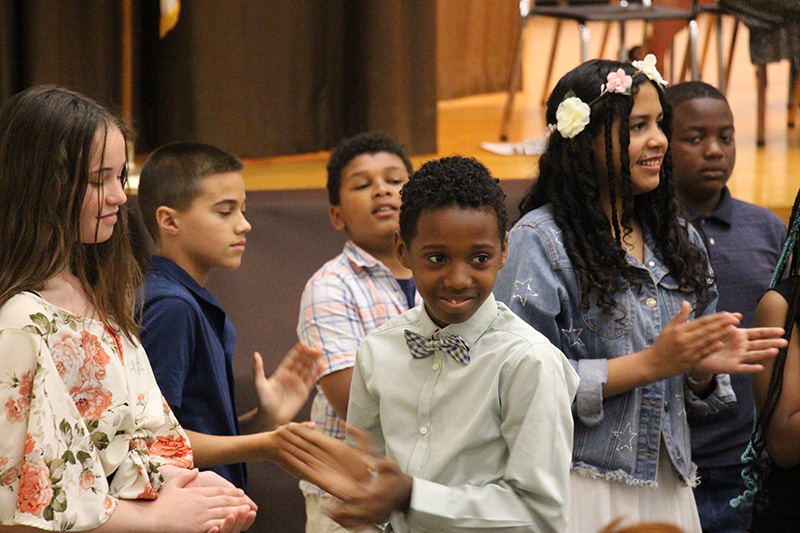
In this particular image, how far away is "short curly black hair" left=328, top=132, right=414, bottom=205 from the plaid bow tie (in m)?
1.09

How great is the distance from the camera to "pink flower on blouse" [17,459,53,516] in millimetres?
1512

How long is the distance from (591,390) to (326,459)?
0.57m

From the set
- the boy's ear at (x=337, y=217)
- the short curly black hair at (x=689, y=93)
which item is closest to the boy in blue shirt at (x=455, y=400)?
the boy's ear at (x=337, y=217)

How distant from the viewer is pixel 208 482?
1797mm

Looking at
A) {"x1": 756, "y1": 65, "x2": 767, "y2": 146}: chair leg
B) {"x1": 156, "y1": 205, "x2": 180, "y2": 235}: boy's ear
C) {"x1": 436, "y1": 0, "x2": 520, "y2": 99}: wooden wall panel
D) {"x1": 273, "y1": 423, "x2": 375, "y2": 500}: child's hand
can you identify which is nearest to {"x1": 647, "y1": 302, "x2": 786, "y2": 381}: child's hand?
{"x1": 273, "y1": 423, "x2": 375, "y2": 500}: child's hand

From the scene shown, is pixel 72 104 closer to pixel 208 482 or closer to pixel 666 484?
pixel 208 482

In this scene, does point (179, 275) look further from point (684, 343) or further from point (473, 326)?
point (684, 343)

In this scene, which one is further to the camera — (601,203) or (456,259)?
(601,203)

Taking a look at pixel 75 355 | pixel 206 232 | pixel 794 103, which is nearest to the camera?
pixel 75 355

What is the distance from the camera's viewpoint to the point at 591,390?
1932 mm

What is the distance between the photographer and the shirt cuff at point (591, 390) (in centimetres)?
193

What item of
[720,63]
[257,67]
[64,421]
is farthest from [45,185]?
[720,63]

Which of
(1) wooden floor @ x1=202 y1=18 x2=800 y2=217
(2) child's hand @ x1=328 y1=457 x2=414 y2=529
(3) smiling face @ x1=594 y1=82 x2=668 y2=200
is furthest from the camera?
(1) wooden floor @ x1=202 y1=18 x2=800 y2=217

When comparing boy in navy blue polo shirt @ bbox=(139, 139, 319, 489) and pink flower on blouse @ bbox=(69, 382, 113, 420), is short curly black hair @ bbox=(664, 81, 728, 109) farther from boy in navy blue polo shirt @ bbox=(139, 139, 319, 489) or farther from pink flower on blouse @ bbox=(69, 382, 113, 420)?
pink flower on blouse @ bbox=(69, 382, 113, 420)
